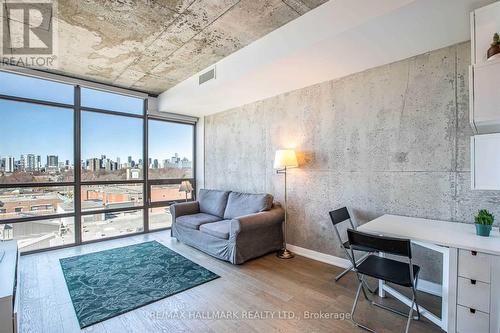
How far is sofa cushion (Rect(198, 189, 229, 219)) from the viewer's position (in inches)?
176

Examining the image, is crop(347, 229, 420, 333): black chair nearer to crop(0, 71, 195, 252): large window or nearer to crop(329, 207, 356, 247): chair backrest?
crop(329, 207, 356, 247): chair backrest

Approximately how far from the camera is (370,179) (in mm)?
3021

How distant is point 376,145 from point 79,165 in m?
4.76

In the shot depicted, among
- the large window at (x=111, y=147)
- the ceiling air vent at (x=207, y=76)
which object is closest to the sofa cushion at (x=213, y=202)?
the large window at (x=111, y=147)

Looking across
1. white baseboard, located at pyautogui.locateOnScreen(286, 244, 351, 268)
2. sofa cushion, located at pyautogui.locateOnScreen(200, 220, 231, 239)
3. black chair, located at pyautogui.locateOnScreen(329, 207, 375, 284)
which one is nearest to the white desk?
black chair, located at pyautogui.locateOnScreen(329, 207, 375, 284)

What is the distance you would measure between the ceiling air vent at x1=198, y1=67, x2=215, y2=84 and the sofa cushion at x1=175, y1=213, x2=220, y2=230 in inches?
91.1

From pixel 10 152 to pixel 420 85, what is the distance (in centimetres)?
565

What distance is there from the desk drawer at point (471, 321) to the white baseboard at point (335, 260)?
852 millimetres

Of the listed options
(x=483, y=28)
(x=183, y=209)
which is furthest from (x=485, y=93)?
(x=183, y=209)

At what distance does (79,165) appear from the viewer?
425 cm

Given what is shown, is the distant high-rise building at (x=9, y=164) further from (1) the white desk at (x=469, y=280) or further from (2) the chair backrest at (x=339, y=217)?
(1) the white desk at (x=469, y=280)

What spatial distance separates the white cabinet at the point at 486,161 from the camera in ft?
6.55

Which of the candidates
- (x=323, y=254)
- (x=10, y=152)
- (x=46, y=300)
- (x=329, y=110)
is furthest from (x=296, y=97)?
(x=10, y=152)

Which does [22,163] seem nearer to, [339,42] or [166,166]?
[166,166]
